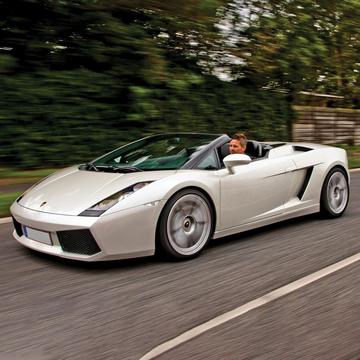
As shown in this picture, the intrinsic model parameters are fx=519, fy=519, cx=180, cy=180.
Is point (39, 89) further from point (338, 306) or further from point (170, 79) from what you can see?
point (338, 306)

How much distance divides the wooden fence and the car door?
11.0m

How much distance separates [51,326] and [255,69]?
36.0ft

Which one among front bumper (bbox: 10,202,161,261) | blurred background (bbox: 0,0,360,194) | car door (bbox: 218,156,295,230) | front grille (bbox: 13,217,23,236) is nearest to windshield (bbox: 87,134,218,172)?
car door (bbox: 218,156,295,230)

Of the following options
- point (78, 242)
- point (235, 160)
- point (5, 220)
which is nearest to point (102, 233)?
point (78, 242)

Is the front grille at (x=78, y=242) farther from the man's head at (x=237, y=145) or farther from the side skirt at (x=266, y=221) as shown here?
the man's head at (x=237, y=145)

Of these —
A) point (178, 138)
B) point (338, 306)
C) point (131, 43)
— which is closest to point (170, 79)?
point (131, 43)

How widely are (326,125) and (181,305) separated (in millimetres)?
16904

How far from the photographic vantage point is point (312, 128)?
18297mm

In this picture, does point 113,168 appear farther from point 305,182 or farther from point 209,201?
point 305,182

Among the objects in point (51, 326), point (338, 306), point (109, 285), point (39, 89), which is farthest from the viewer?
point (39, 89)

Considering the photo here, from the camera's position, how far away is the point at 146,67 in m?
10.3

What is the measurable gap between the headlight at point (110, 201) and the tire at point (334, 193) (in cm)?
277

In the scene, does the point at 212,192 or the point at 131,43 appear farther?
the point at 131,43

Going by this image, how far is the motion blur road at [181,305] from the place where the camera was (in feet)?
9.59
